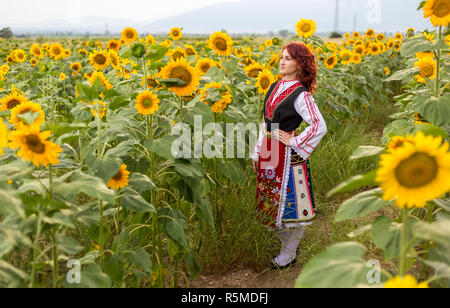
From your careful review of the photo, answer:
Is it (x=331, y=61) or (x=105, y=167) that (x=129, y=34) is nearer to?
(x=105, y=167)

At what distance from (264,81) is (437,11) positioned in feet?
4.47

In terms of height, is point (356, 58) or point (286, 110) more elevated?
point (356, 58)

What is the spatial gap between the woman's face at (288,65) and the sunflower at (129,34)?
1745 mm

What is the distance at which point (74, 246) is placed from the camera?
156cm

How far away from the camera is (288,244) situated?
2943 millimetres

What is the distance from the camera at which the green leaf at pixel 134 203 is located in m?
1.89

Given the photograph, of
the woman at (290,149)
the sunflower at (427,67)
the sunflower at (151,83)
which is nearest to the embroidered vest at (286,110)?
the woman at (290,149)

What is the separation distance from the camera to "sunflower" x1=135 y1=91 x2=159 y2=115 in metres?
2.12

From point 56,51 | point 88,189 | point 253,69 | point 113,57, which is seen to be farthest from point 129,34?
point 88,189

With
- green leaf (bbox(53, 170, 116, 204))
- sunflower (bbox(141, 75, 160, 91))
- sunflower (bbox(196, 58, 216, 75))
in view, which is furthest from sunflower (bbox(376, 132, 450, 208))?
sunflower (bbox(196, 58, 216, 75))
